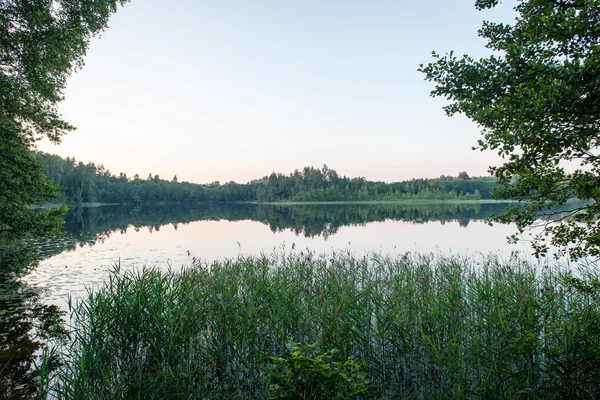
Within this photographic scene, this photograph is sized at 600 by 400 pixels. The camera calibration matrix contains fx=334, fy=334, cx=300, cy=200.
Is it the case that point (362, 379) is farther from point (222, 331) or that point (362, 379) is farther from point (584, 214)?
point (584, 214)

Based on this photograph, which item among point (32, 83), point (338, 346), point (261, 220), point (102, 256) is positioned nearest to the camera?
point (338, 346)

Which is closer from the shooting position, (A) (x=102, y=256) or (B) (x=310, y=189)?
(A) (x=102, y=256)

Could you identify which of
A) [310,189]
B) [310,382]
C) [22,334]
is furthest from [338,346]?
[310,189]

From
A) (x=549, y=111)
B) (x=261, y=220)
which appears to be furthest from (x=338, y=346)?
(x=261, y=220)

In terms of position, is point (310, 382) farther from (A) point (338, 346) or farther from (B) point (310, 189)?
(B) point (310, 189)

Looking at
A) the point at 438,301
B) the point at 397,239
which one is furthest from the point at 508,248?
the point at 438,301

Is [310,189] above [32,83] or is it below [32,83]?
below

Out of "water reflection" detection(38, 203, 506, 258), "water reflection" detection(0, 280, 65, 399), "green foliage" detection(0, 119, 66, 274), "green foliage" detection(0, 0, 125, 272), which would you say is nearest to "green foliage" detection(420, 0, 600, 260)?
"water reflection" detection(0, 280, 65, 399)

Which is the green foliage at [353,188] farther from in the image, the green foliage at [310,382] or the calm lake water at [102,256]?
the green foliage at [310,382]

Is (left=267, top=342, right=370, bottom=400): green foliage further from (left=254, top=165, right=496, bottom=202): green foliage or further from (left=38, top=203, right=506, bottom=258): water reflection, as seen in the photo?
(left=254, top=165, right=496, bottom=202): green foliage

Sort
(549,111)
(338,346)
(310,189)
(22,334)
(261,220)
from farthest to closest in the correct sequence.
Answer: (310,189) → (261,220) → (22,334) → (338,346) → (549,111)

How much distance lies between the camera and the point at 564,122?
3.34 metres

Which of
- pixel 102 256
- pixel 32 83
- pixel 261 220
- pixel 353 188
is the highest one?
pixel 32 83

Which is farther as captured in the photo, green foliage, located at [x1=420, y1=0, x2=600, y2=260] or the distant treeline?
the distant treeline
